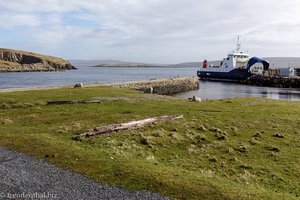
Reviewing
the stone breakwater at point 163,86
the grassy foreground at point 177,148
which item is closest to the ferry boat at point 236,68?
the stone breakwater at point 163,86

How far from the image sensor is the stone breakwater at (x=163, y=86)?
56.7m

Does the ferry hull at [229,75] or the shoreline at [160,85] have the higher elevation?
the ferry hull at [229,75]

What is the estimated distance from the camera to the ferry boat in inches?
3521

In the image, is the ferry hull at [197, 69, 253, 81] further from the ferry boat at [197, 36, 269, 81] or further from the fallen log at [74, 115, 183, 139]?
the fallen log at [74, 115, 183, 139]

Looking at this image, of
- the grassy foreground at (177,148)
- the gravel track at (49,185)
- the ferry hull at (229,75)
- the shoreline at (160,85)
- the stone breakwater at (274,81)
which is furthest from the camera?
the ferry hull at (229,75)

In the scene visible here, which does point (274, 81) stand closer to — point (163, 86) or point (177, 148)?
point (163, 86)

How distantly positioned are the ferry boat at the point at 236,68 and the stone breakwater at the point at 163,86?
18121 millimetres

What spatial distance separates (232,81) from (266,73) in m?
8.51

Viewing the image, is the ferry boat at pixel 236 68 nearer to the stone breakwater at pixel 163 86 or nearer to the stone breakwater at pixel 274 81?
the stone breakwater at pixel 274 81

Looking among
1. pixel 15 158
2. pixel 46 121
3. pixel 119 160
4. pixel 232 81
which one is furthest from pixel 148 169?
pixel 232 81

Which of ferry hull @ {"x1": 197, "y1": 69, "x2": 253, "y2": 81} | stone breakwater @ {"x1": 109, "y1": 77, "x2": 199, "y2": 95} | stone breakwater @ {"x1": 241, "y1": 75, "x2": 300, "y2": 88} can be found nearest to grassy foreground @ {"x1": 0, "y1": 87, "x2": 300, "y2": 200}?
stone breakwater @ {"x1": 109, "y1": 77, "x2": 199, "y2": 95}

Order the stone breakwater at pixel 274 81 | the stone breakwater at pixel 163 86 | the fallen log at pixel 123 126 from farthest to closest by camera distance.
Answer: the stone breakwater at pixel 274 81
the stone breakwater at pixel 163 86
the fallen log at pixel 123 126

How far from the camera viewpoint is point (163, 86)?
209 feet

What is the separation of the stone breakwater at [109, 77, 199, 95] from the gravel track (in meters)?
40.7
